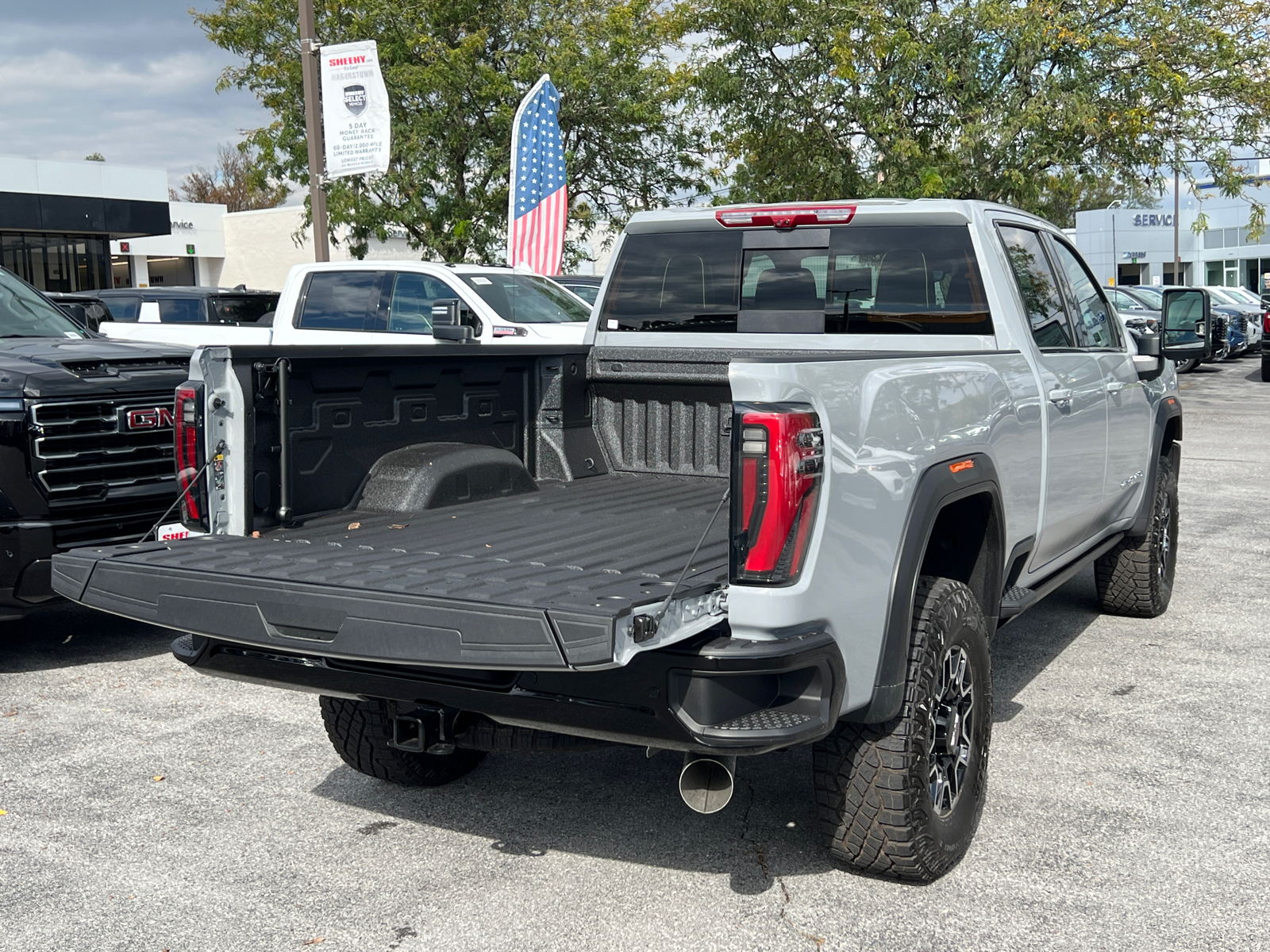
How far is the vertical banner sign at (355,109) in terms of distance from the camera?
42.8ft

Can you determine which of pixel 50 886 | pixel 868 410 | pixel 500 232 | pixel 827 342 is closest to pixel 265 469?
pixel 50 886

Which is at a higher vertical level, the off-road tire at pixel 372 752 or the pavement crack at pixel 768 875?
the off-road tire at pixel 372 752

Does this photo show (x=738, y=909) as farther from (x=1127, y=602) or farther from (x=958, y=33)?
(x=958, y=33)

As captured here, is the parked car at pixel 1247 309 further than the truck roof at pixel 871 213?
Yes

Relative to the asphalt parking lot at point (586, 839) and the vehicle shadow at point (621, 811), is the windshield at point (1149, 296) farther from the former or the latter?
the vehicle shadow at point (621, 811)

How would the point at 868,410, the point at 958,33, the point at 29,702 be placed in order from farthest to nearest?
the point at 958,33
the point at 29,702
the point at 868,410

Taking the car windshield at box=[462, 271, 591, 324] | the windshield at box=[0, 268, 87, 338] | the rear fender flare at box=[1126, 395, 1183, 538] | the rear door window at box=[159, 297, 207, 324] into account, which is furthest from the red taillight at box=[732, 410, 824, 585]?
the rear door window at box=[159, 297, 207, 324]

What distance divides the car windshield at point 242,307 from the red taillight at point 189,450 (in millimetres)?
9262

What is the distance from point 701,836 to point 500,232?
705 inches

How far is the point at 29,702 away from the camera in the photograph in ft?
18.0

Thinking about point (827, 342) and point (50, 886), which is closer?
point (50, 886)

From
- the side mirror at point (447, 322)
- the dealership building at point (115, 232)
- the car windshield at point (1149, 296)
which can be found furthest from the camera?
the dealership building at point (115, 232)

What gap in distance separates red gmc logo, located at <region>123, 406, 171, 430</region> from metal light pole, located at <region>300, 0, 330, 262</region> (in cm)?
819

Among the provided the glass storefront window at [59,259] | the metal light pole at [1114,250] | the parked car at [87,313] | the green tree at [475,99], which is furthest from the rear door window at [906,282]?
the metal light pole at [1114,250]
